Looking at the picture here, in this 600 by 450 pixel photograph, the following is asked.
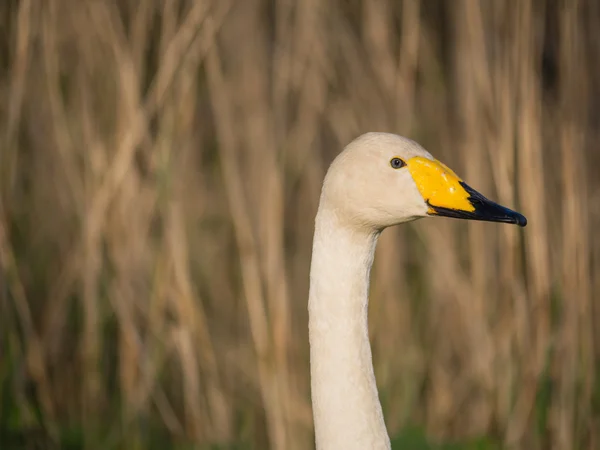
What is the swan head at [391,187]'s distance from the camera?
229 cm

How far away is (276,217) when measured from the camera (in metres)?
3.59

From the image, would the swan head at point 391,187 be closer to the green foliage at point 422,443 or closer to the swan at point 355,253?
the swan at point 355,253

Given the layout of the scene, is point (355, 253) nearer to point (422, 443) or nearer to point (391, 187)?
point (391, 187)

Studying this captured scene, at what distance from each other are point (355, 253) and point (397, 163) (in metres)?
0.24

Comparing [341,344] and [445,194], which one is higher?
[445,194]

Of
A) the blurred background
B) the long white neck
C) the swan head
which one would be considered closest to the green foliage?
the blurred background

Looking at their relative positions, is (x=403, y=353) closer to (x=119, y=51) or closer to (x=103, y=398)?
(x=103, y=398)

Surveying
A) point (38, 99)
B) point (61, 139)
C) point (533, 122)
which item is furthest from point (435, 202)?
point (38, 99)

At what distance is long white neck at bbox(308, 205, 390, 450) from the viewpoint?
7.58 ft

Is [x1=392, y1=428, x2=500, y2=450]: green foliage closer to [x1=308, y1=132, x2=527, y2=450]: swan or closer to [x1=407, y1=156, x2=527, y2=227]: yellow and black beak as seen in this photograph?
[x1=308, y1=132, x2=527, y2=450]: swan

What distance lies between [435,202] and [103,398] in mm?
2352

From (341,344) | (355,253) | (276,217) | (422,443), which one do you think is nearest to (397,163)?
(355,253)

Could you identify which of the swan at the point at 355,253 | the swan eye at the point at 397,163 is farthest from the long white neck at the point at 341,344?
the swan eye at the point at 397,163

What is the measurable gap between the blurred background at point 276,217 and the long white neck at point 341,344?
1226 mm
